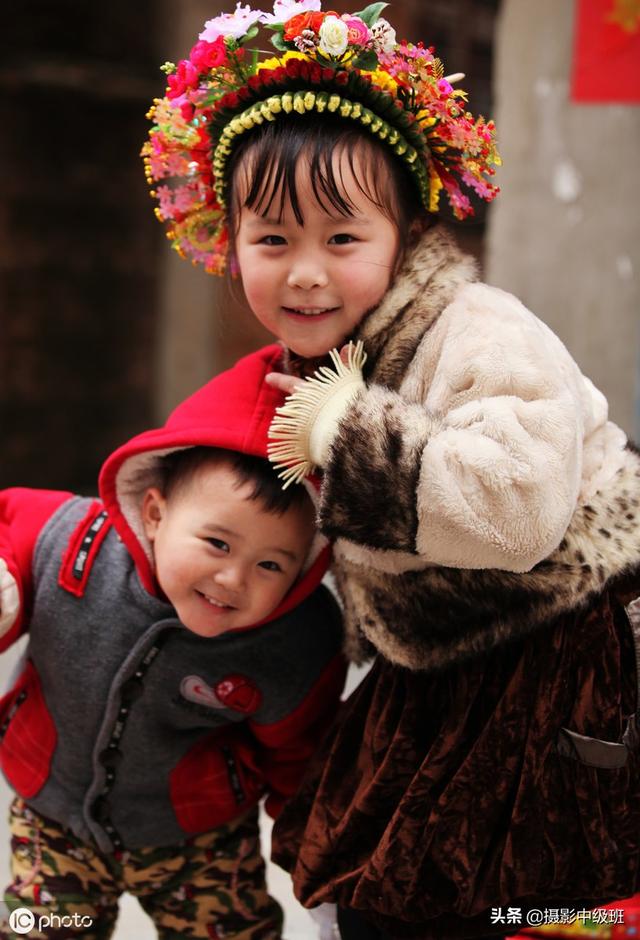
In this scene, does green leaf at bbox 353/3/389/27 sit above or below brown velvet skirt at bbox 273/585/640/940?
above

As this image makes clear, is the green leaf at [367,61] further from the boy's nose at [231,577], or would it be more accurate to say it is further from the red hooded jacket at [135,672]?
the boy's nose at [231,577]

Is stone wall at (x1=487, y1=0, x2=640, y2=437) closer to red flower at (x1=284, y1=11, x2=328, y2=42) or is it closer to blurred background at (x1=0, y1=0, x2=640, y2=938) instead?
blurred background at (x1=0, y1=0, x2=640, y2=938)

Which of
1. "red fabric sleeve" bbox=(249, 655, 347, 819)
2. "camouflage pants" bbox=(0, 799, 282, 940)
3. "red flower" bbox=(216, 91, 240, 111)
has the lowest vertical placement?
"camouflage pants" bbox=(0, 799, 282, 940)

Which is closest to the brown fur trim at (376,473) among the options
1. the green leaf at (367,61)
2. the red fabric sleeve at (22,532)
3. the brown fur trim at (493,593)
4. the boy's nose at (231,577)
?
the brown fur trim at (493,593)

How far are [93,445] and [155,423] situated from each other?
13.0 inches

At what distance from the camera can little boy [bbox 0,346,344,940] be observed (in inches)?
72.7

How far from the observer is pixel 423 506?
1.55 m

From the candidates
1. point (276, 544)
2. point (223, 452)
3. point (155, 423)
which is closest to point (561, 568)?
point (276, 544)

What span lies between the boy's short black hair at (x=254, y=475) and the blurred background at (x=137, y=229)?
264 cm

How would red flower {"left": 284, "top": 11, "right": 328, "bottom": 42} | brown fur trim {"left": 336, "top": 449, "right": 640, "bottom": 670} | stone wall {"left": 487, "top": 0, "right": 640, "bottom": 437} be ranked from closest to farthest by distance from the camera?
brown fur trim {"left": 336, "top": 449, "right": 640, "bottom": 670}, red flower {"left": 284, "top": 11, "right": 328, "bottom": 42}, stone wall {"left": 487, "top": 0, "right": 640, "bottom": 437}

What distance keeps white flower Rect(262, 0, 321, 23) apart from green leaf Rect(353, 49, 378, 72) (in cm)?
12

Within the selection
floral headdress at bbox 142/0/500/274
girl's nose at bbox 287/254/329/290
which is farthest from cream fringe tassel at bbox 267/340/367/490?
floral headdress at bbox 142/0/500/274

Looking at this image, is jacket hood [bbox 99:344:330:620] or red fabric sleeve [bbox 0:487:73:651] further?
red fabric sleeve [bbox 0:487:73:651]

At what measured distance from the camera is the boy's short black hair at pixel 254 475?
1811 millimetres
